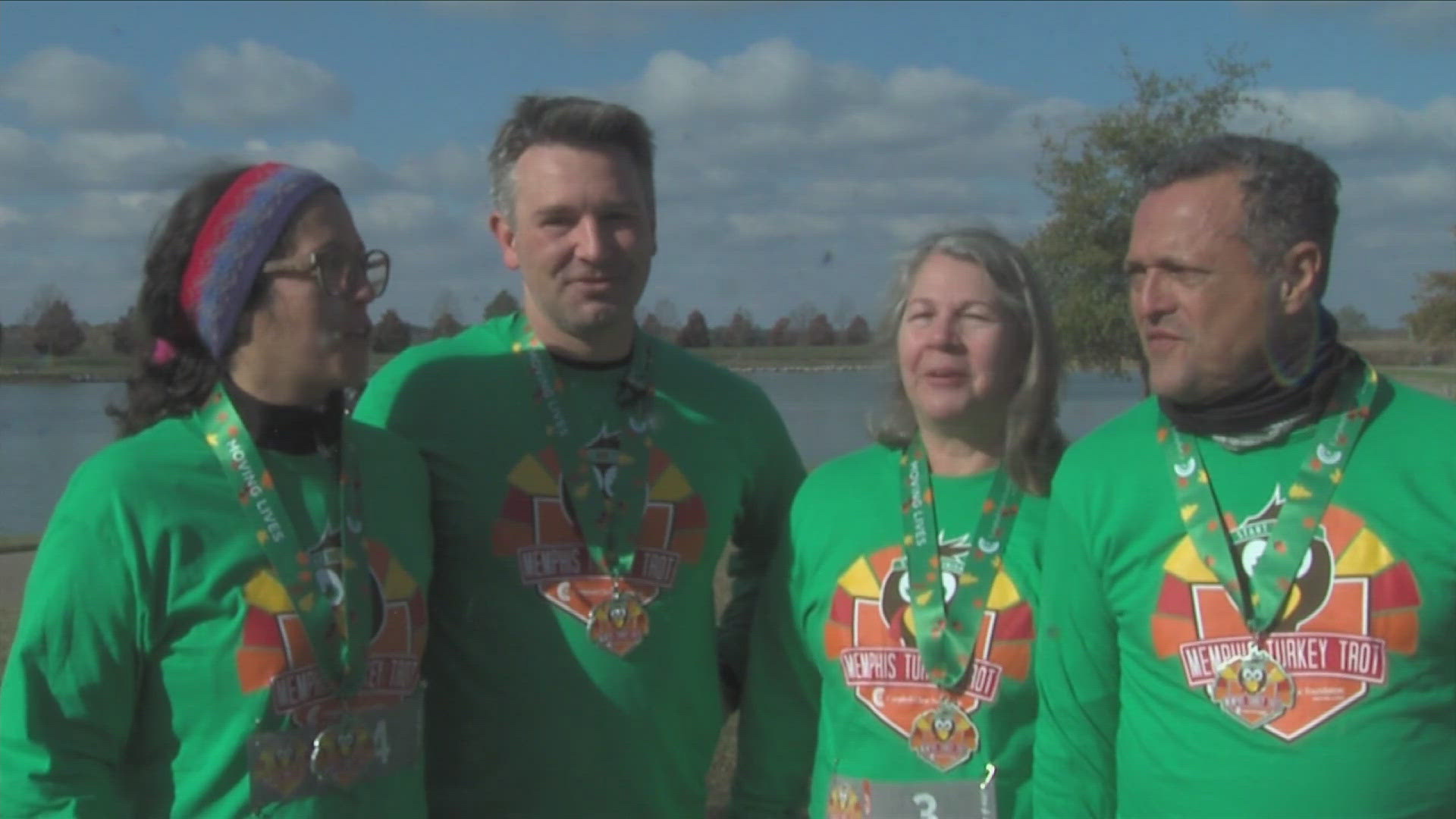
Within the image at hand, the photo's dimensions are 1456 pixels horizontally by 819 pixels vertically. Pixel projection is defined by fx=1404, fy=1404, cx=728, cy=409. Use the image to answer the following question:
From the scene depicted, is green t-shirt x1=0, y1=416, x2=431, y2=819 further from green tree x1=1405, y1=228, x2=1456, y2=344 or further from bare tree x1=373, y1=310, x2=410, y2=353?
green tree x1=1405, y1=228, x2=1456, y2=344

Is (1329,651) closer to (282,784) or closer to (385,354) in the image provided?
(282,784)

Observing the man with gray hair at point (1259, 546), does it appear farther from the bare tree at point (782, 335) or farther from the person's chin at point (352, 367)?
the bare tree at point (782, 335)

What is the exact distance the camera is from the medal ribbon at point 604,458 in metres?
3.38

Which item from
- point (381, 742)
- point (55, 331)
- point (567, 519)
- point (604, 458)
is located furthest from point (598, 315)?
point (55, 331)

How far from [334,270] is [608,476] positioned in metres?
0.87

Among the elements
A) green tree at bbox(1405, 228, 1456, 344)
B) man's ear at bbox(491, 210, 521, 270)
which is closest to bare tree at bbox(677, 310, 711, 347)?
man's ear at bbox(491, 210, 521, 270)

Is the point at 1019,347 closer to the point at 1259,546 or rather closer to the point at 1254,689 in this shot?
the point at 1259,546

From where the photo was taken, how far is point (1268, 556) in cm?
Answer: 259

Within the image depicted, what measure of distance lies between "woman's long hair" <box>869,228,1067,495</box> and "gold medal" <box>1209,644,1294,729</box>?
78cm

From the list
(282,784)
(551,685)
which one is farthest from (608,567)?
(282,784)

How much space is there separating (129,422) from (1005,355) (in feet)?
6.43

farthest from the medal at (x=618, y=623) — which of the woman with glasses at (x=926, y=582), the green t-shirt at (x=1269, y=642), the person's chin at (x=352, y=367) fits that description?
the green t-shirt at (x=1269, y=642)

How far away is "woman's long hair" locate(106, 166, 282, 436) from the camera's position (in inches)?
113

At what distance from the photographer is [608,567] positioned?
337 centimetres
